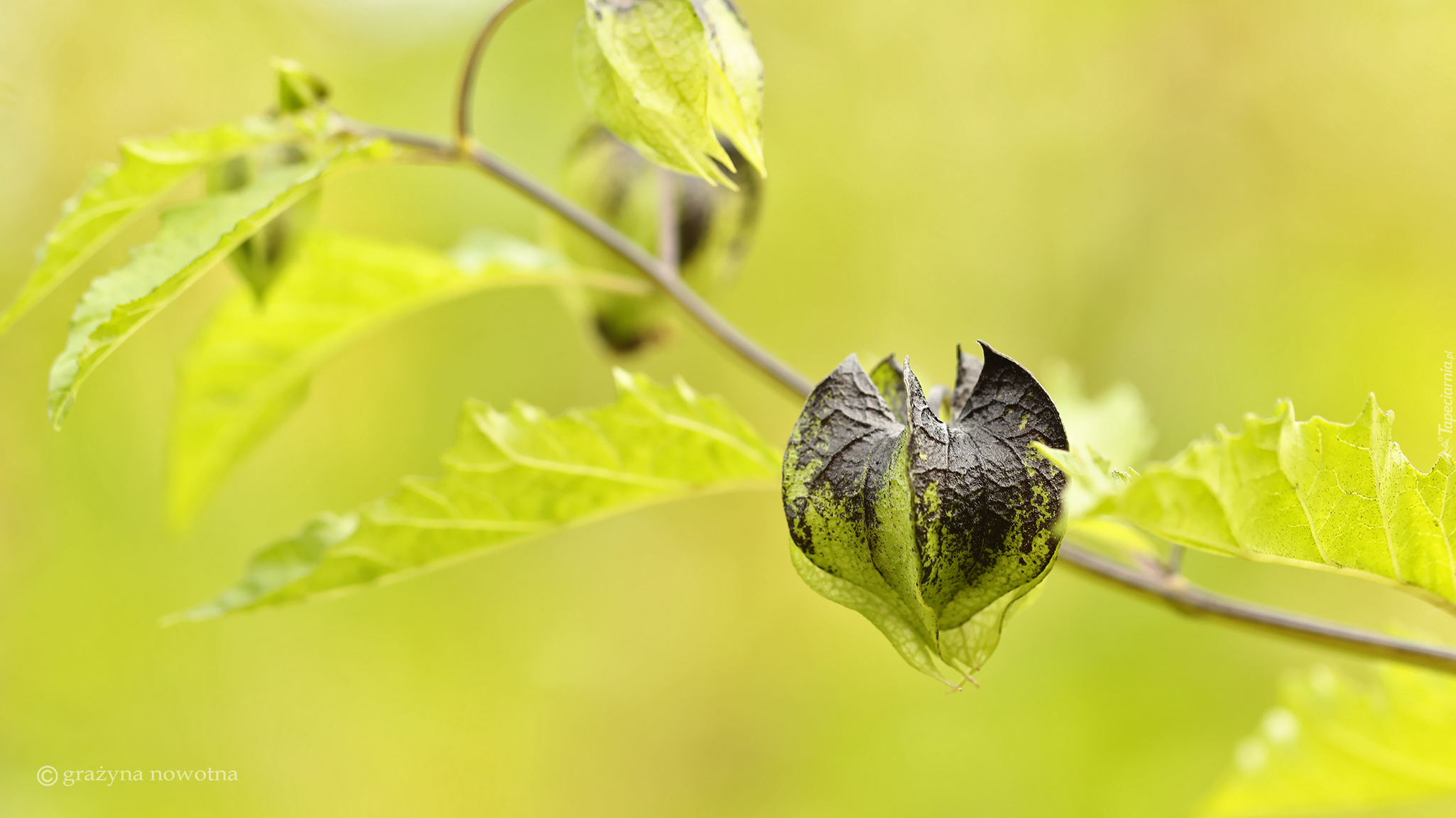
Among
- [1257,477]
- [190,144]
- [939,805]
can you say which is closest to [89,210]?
[190,144]

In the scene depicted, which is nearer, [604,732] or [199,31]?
[199,31]

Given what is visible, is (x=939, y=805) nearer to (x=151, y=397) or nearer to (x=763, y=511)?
(x=763, y=511)

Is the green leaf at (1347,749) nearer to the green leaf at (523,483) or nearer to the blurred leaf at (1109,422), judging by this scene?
the blurred leaf at (1109,422)

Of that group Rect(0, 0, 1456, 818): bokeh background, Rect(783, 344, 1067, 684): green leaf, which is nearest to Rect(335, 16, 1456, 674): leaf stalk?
Rect(783, 344, 1067, 684): green leaf

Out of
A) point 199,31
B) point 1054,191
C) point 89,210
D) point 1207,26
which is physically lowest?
point 1054,191

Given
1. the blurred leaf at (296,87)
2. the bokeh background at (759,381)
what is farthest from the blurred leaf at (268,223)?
the bokeh background at (759,381)

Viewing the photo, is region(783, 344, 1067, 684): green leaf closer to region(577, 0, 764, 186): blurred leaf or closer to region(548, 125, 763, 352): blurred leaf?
region(577, 0, 764, 186): blurred leaf
